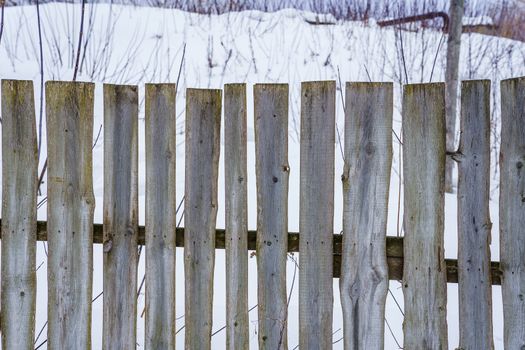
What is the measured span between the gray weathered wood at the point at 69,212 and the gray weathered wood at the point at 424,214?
1220 millimetres

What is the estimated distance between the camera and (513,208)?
2055 mm

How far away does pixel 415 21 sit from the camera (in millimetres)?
7566

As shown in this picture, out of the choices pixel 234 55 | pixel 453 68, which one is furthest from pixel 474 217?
pixel 234 55

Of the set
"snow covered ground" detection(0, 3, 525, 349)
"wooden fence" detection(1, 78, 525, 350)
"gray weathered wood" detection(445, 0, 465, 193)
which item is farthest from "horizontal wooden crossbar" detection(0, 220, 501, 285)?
"gray weathered wood" detection(445, 0, 465, 193)

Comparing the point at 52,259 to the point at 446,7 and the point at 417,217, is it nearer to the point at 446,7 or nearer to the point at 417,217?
the point at 417,217

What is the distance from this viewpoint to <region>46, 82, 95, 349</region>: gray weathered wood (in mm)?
2180

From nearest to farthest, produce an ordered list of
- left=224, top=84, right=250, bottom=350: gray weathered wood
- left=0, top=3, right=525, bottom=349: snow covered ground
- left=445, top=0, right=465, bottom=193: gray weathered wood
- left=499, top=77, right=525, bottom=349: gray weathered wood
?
left=499, top=77, right=525, bottom=349: gray weathered wood, left=224, top=84, right=250, bottom=350: gray weathered wood, left=445, top=0, right=465, bottom=193: gray weathered wood, left=0, top=3, right=525, bottom=349: snow covered ground

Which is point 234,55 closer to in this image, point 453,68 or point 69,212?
point 453,68

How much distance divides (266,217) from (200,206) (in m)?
0.26

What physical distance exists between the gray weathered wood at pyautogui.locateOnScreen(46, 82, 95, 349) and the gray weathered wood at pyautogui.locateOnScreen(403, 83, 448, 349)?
1220 millimetres

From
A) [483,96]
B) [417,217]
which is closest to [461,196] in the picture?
[417,217]

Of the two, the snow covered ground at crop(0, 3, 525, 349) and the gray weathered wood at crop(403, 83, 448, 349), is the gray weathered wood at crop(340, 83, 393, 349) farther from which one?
the snow covered ground at crop(0, 3, 525, 349)

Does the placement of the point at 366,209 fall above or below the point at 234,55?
below

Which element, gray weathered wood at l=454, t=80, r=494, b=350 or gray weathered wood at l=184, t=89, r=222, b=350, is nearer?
gray weathered wood at l=454, t=80, r=494, b=350
